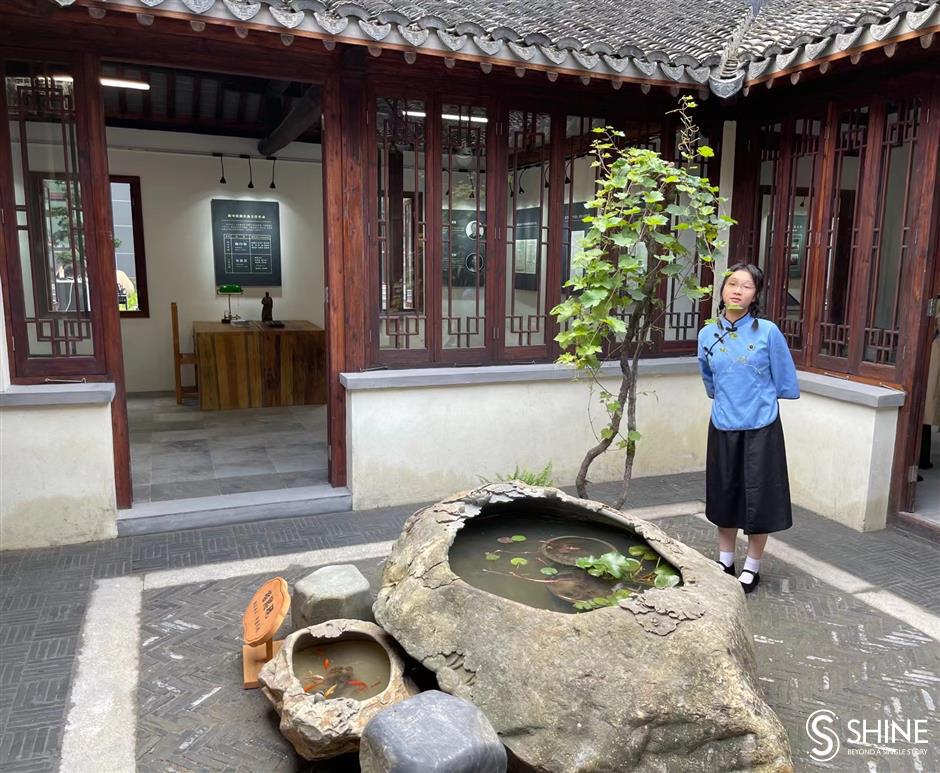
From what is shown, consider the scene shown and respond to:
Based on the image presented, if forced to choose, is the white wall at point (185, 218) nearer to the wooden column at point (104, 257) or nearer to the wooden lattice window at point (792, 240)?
the wooden column at point (104, 257)

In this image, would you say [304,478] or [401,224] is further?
[304,478]

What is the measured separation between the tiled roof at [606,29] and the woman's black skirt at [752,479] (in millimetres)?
2631

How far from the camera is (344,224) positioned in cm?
578

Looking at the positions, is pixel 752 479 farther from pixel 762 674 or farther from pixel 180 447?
pixel 180 447

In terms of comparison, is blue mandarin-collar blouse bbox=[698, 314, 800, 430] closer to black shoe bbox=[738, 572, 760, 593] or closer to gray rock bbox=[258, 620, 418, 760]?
black shoe bbox=[738, 572, 760, 593]

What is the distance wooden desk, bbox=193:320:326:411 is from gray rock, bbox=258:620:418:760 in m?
6.53

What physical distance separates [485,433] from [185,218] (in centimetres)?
623

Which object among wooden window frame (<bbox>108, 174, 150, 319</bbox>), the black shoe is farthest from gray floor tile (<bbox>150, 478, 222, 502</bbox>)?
wooden window frame (<bbox>108, 174, 150, 319</bbox>)

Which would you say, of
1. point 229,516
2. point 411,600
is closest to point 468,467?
point 229,516

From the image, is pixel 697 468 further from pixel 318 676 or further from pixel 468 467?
pixel 318 676

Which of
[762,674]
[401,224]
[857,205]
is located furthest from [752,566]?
[401,224]

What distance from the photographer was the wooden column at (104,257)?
505cm

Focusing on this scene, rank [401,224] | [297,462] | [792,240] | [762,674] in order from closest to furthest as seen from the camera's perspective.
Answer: [762,674], [401,224], [792,240], [297,462]

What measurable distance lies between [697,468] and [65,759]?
5.69 meters
